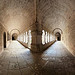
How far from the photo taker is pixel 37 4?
5863 millimetres

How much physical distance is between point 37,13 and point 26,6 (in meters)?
1.10

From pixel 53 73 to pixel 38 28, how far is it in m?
4.44

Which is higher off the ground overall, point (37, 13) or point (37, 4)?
point (37, 4)

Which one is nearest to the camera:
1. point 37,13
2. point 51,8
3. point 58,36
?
point 37,13

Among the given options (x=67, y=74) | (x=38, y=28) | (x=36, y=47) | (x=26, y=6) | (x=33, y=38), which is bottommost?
(x=67, y=74)

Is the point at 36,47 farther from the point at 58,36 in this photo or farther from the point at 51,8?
the point at 58,36

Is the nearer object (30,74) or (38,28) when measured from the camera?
(30,74)

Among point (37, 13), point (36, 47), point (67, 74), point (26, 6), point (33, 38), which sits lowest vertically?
point (67, 74)

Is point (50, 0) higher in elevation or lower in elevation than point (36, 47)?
higher

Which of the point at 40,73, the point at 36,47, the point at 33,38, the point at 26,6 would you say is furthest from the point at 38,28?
the point at 40,73

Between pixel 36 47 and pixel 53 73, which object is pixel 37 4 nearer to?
pixel 36 47

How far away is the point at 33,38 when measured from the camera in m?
6.55

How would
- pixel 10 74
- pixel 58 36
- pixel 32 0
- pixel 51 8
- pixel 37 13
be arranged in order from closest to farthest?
1. pixel 10 74
2. pixel 32 0
3. pixel 37 13
4. pixel 51 8
5. pixel 58 36

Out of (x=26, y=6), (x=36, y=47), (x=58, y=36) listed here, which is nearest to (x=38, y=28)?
(x=36, y=47)
